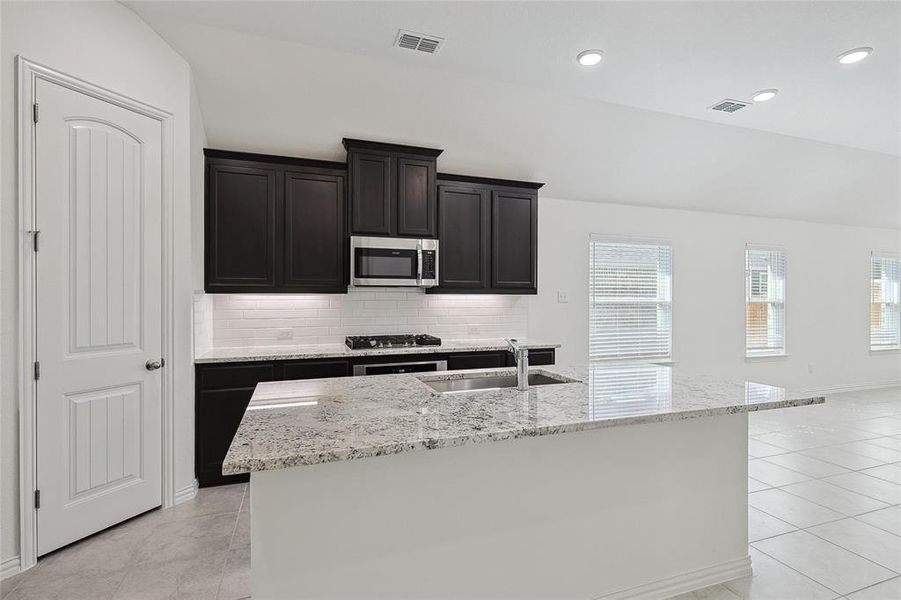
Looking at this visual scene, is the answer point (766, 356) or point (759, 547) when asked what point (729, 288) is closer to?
point (766, 356)

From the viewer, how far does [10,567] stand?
7.63ft

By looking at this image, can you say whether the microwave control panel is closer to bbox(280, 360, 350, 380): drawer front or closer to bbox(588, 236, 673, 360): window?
bbox(280, 360, 350, 380): drawer front

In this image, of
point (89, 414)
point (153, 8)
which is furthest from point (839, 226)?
point (89, 414)

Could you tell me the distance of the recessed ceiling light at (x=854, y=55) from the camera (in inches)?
125

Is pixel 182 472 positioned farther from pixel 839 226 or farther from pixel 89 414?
pixel 839 226

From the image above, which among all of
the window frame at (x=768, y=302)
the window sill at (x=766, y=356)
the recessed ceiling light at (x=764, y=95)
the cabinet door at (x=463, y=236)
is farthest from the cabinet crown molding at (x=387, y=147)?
the window sill at (x=766, y=356)

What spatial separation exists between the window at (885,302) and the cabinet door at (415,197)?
7406 mm

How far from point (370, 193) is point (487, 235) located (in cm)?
120

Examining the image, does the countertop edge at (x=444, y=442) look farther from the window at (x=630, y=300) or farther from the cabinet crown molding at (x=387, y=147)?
the window at (x=630, y=300)

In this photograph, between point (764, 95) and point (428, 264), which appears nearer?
point (764, 95)

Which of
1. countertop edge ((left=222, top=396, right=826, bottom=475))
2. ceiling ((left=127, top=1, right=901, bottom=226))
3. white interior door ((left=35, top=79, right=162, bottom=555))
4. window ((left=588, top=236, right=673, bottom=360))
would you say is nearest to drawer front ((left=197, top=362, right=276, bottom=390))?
white interior door ((left=35, top=79, right=162, bottom=555))

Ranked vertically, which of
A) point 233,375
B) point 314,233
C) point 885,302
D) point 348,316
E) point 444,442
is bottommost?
point 233,375

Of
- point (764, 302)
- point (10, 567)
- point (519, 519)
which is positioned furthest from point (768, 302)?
point (10, 567)

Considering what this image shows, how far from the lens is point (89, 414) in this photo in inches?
105
